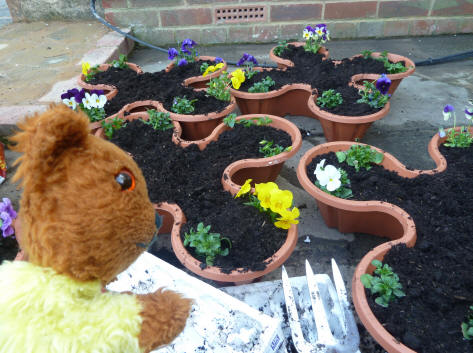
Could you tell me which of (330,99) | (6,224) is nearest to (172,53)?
(330,99)

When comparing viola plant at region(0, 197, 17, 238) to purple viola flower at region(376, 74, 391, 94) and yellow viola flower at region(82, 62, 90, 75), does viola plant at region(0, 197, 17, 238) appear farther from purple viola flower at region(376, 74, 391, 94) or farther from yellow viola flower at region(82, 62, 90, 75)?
purple viola flower at region(376, 74, 391, 94)

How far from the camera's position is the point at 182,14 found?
12.1 feet

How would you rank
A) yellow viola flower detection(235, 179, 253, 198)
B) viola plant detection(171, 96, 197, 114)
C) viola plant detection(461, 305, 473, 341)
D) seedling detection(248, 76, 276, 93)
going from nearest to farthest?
viola plant detection(461, 305, 473, 341), yellow viola flower detection(235, 179, 253, 198), viola plant detection(171, 96, 197, 114), seedling detection(248, 76, 276, 93)

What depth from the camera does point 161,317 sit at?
784 mm

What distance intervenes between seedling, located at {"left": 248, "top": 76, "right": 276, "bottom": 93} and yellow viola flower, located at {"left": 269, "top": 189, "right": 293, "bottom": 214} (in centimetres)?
127

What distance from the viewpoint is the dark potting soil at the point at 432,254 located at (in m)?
1.12

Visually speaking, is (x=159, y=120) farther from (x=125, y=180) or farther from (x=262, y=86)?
(x=125, y=180)

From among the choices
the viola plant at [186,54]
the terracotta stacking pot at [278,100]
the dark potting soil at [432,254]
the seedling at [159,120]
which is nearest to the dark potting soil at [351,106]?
the terracotta stacking pot at [278,100]

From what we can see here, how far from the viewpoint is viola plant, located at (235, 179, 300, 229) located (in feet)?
4.41

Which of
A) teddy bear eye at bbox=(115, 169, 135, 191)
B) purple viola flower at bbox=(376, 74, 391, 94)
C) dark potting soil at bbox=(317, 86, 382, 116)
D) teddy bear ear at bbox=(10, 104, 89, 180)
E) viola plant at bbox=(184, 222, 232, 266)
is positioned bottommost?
viola plant at bbox=(184, 222, 232, 266)

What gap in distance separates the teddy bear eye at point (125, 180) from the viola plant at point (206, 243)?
2.08ft

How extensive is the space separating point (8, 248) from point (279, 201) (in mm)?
1255

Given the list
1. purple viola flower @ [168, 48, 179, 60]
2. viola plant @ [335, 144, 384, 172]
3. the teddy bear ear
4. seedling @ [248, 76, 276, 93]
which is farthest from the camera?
purple viola flower @ [168, 48, 179, 60]

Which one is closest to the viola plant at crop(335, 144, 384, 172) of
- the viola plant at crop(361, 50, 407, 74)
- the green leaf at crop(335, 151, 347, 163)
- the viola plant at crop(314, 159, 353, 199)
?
the green leaf at crop(335, 151, 347, 163)
